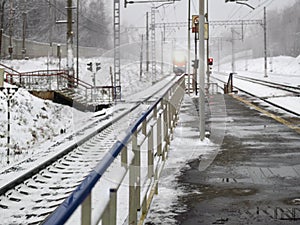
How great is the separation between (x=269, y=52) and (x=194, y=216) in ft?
352

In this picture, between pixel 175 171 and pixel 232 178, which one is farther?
pixel 175 171

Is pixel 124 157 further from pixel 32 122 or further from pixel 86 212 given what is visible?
pixel 32 122

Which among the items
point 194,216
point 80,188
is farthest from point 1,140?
point 80,188

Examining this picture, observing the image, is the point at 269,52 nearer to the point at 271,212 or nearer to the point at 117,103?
the point at 117,103

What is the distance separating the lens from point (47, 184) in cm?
954

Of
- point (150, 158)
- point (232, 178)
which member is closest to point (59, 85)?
point (232, 178)

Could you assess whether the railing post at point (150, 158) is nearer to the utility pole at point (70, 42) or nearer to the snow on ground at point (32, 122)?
the snow on ground at point (32, 122)

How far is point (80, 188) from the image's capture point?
2.84 m

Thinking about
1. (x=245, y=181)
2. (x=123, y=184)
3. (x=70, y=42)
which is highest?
(x=70, y=42)

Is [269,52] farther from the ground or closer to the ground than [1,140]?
farther from the ground

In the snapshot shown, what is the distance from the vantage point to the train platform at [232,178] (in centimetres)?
586

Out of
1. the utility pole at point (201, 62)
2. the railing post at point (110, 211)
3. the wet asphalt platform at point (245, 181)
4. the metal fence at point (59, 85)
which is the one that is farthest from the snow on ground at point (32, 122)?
the railing post at point (110, 211)

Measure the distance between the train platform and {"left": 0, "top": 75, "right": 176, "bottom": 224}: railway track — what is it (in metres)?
1.86

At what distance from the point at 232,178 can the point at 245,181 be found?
0.26 metres
